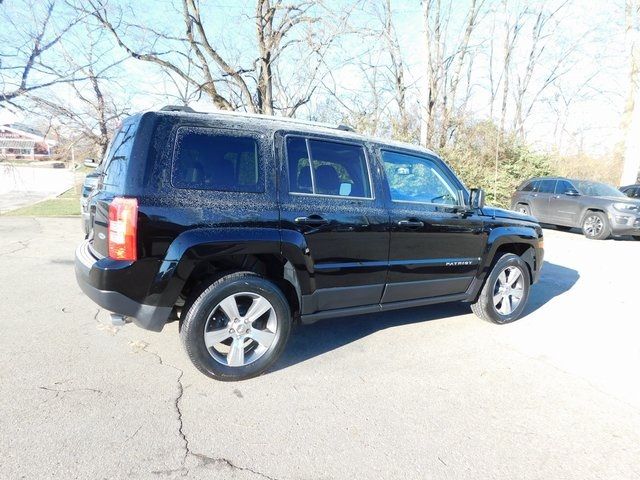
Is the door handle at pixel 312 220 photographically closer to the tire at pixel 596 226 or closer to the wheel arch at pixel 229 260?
the wheel arch at pixel 229 260

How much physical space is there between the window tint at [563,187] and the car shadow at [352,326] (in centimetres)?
811

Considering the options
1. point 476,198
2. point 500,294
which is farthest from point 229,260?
point 500,294

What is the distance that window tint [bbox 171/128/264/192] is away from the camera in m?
2.96

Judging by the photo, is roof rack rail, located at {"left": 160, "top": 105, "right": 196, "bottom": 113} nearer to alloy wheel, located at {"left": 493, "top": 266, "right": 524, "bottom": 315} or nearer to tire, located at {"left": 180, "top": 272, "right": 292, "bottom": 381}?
tire, located at {"left": 180, "top": 272, "right": 292, "bottom": 381}

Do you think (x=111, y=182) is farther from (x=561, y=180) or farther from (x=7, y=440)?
(x=561, y=180)

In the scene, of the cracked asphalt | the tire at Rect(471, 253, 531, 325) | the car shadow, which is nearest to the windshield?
the car shadow

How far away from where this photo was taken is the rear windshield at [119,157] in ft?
9.64

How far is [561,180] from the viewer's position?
1323cm

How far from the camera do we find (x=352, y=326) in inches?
173

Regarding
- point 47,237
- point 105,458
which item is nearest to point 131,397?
point 105,458

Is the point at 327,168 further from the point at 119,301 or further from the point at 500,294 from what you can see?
the point at 500,294

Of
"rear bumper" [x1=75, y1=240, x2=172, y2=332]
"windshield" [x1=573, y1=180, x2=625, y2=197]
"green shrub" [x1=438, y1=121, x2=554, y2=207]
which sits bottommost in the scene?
"rear bumper" [x1=75, y1=240, x2=172, y2=332]

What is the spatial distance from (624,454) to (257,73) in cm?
1421

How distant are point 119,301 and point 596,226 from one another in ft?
42.0
